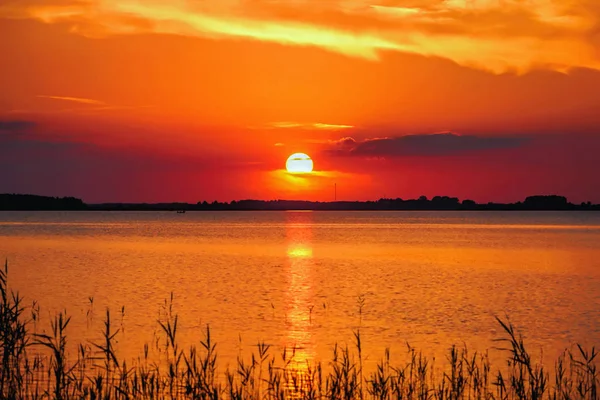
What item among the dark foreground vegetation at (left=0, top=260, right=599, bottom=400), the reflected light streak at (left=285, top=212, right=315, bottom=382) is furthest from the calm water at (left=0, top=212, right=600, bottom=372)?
the dark foreground vegetation at (left=0, top=260, right=599, bottom=400)

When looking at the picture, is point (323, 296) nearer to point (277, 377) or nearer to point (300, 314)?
point (300, 314)

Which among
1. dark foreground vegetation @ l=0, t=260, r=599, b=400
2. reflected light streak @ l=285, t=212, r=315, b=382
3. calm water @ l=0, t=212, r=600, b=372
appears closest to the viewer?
dark foreground vegetation @ l=0, t=260, r=599, b=400

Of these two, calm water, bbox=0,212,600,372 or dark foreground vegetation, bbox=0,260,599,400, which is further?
calm water, bbox=0,212,600,372

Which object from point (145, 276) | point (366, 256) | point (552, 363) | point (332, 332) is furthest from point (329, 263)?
point (552, 363)

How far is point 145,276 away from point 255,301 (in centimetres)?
1709

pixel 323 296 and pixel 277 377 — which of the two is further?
pixel 323 296

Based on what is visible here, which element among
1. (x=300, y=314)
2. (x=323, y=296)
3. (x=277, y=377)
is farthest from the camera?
(x=323, y=296)

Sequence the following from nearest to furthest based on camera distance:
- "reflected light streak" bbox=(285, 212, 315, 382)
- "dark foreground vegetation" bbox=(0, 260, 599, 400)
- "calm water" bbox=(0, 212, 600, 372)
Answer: "dark foreground vegetation" bbox=(0, 260, 599, 400) → "reflected light streak" bbox=(285, 212, 315, 382) → "calm water" bbox=(0, 212, 600, 372)

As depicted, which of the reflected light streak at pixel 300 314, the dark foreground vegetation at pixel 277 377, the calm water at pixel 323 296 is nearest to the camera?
the dark foreground vegetation at pixel 277 377

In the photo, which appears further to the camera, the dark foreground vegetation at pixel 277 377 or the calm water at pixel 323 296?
the calm water at pixel 323 296

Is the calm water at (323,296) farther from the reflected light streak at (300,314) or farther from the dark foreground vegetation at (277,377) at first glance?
the dark foreground vegetation at (277,377)

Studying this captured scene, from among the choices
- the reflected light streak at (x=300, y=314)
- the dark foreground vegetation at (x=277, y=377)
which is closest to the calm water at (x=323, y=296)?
the reflected light streak at (x=300, y=314)

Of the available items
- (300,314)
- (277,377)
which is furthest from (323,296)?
(277,377)

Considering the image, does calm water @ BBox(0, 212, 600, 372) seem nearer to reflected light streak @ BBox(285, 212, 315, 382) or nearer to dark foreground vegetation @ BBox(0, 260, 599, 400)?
reflected light streak @ BBox(285, 212, 315, 382)
